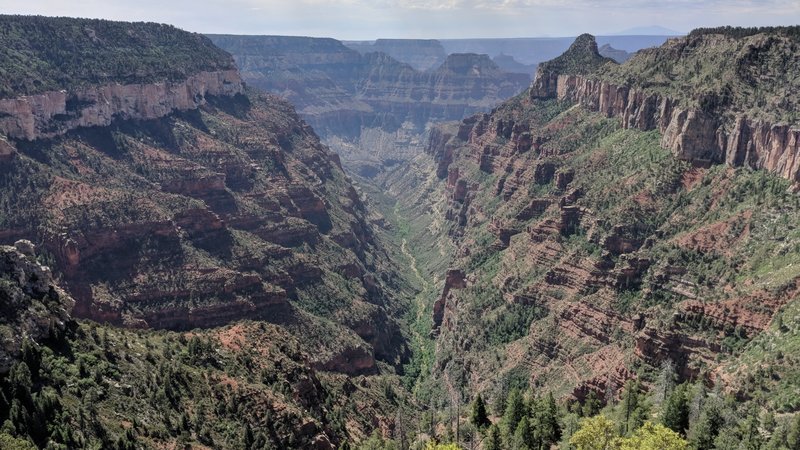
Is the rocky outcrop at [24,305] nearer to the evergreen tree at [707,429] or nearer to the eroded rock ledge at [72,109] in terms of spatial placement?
the evergreen tree at [707,429]

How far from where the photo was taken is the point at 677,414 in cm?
7681

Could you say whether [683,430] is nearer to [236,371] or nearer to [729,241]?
[729,241]

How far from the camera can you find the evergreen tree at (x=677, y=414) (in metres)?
76.9

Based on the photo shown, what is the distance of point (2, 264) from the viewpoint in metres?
78.7

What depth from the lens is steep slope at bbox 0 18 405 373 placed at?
430 feet

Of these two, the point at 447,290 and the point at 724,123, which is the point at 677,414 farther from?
the point at 447,290

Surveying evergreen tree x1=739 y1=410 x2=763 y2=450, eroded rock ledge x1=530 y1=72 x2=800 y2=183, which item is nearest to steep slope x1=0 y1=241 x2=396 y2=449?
evergreen tree x1=739 y1=410 x2=763 y2=450

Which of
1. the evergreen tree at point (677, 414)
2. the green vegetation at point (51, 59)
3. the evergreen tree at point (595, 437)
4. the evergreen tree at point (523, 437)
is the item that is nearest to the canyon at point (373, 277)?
the green vegetation at point (51, 59)

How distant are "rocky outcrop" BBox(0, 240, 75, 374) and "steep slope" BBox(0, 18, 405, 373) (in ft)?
140

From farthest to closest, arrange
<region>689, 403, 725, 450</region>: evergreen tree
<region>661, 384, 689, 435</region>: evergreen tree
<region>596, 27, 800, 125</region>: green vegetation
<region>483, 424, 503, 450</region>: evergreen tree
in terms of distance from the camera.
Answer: <region>596, 27, 800, 125</region>: green vegetation → <region>483, 424, 503, 450</region>: evergreen tree → <region>661, 384, 689, 435</region>: evergreen tree → <region>689, 403, 725, 450</region>: evergreen tree

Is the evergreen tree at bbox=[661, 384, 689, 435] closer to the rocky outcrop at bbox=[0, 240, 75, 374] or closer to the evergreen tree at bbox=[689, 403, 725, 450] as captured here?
the evergreen tree at bbox=[689, 403, 725, 450]

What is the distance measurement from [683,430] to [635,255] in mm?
50782

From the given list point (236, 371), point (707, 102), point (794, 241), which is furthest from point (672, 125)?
point (236, 371)

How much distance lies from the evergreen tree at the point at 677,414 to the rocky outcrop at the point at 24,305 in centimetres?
7058
